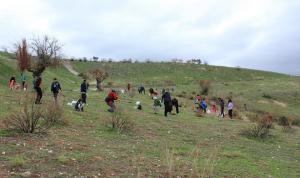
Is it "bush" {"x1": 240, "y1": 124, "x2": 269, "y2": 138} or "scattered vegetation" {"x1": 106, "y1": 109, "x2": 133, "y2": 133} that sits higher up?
"scattered vegetation" {"x1": 106, "y1": 109, "x2": 133, "y2": 133}

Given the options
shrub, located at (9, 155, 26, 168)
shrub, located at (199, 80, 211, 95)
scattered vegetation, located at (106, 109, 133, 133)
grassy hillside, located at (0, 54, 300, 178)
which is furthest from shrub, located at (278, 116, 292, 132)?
shrub, located at (199, 80, 211, 95)

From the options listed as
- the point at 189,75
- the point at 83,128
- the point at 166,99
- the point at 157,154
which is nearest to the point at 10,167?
the point at 157,154

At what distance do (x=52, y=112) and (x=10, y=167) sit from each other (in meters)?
6.65

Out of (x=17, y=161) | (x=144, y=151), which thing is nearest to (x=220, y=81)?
(x=144, y=151)

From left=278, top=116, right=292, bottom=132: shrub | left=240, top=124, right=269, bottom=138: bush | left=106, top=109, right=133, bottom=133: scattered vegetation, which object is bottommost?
left=278, top=116, right=292, bottom=132: shrub

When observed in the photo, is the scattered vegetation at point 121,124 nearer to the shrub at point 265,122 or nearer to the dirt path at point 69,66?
the shrub at point 265,122

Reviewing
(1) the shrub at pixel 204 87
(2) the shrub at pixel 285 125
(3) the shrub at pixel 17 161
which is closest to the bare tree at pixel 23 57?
(1) the shrub at pixel 204 87

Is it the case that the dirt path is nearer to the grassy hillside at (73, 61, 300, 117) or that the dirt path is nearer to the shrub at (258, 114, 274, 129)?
the grassy hillside at (73, 61, 300, 117)

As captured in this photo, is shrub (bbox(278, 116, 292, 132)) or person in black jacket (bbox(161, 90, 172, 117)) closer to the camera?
person in black jacket (bbox(161, 90, 172, 117))

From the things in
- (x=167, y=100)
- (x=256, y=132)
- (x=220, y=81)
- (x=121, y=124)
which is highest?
(x=220, y=81)

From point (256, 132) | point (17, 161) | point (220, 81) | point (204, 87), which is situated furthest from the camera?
point (220, 81)

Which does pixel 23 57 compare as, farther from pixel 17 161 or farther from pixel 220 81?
pixel 220 81

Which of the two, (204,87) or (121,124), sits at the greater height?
(204,87)

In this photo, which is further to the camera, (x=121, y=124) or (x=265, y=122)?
(x=265, y=122)
